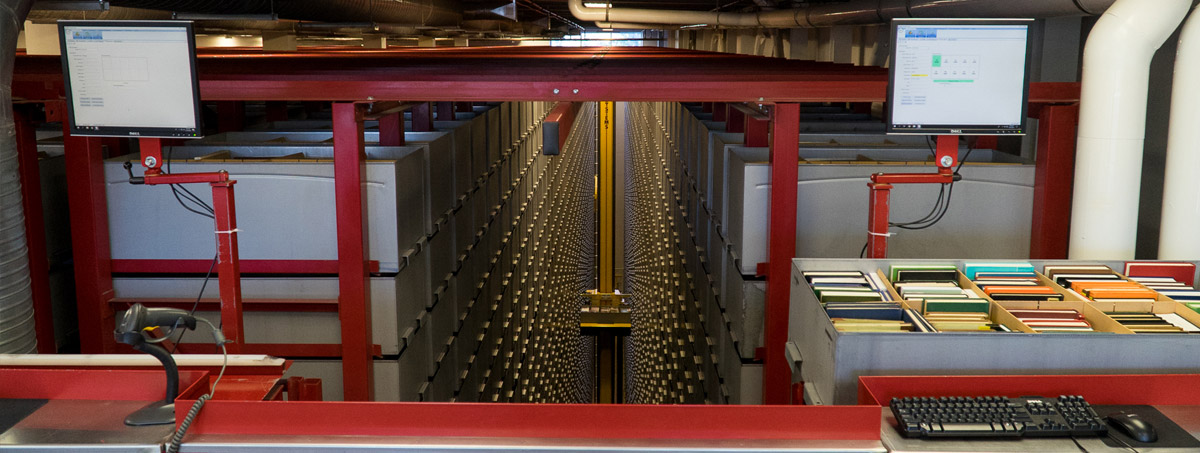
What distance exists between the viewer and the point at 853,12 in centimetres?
754

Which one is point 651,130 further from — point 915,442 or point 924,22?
point 915,442

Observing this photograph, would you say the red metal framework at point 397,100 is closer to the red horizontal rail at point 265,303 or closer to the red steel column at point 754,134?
the red horizontal rail at point 265,303

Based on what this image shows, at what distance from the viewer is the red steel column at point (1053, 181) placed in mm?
4523

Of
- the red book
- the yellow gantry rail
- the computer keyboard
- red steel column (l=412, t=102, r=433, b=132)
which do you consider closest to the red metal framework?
the red book

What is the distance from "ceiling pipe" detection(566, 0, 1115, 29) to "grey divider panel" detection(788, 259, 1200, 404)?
1.89 meters

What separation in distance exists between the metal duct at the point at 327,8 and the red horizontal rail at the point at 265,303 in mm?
1447

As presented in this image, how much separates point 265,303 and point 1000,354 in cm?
357

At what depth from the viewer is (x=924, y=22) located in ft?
11.4

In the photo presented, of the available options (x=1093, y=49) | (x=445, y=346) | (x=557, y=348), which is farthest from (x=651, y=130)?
(x=1093, y=49)

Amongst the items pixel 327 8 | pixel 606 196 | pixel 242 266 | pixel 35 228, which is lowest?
pixel 606 196

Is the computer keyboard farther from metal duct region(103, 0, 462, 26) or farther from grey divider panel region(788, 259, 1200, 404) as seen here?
metal duct region(103, 0, 462, 26)

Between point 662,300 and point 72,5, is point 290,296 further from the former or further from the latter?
point 662,300

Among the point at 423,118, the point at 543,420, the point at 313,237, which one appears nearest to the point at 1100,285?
the point at 543,420

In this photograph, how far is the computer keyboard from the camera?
7.28ft
